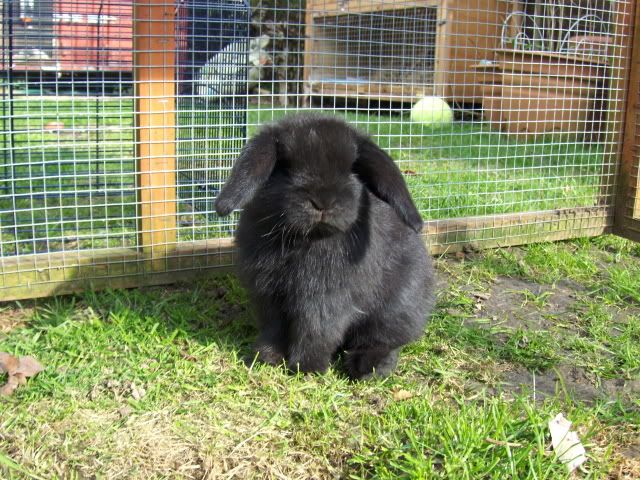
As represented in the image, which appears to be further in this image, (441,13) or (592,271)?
(441,13)

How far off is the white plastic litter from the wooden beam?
1.75 meters

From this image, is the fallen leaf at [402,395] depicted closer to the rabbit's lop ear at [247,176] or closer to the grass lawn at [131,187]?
the rabbit's lop ear at [247,176]

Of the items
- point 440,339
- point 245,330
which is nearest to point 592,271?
point 440,339

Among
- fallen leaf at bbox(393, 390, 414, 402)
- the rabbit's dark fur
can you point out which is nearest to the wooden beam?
the rabbit's dark fur

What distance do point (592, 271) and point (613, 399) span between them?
140cm

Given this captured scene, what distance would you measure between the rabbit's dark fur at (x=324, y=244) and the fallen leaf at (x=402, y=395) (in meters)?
0.15

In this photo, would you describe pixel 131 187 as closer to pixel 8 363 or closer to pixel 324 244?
pixel 8 363

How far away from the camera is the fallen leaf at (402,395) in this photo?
85.8 inches

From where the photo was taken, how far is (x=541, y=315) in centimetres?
296

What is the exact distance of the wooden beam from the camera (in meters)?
2.79

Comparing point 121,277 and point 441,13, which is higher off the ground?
point 441,13

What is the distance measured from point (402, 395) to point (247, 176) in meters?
0.89

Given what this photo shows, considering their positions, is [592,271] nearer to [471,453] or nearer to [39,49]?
[471,453]

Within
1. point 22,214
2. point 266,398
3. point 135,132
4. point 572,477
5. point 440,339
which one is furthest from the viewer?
point 22,214
